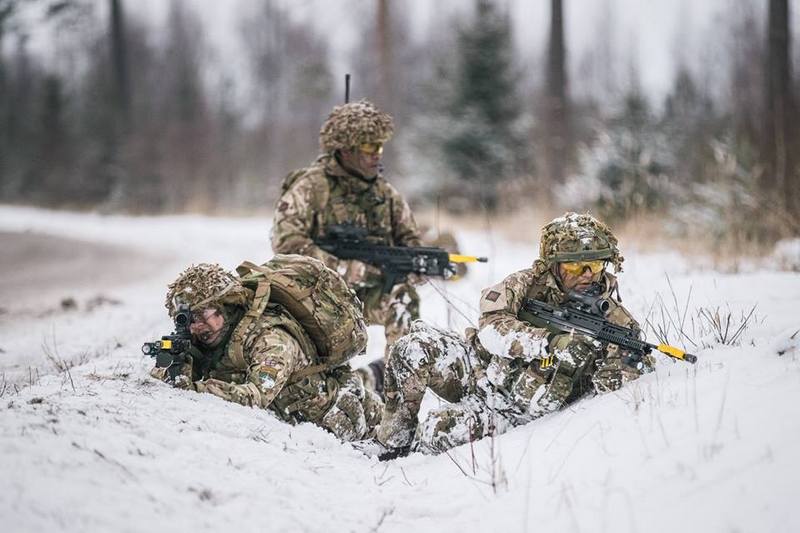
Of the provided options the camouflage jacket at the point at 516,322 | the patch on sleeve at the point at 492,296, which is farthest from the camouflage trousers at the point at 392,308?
the patch on sleeve at the point at 492,296

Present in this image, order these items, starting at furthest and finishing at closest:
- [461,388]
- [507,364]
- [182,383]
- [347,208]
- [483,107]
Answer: [483,107]
[347,208]
[461,388]
[507,364]
[182,383]

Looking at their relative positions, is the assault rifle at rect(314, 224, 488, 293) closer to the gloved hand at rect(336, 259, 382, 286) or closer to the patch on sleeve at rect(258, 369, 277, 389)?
the gloved hand at rect(336, 259, 382, 286)

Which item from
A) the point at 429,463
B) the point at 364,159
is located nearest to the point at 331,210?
the point at 364,159

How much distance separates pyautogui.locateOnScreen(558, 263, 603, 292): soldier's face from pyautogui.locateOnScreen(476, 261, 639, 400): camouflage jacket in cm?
7

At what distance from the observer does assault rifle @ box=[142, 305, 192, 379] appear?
124 inches

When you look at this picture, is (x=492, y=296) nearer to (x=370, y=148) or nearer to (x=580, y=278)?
(x=580, y=278)

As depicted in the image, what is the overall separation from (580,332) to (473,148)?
11.5 metres

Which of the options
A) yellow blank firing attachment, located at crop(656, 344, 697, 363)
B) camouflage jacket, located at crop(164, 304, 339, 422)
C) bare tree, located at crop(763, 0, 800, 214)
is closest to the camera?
yellow blank firing attachment, located at crop(656, 344, 697, 363)

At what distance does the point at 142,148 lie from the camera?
2464cm

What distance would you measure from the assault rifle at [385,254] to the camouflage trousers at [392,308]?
3.4 inches

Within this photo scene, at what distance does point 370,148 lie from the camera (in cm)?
528

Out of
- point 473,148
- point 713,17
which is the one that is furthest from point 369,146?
point 713,17

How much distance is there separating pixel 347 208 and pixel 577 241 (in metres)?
2.46

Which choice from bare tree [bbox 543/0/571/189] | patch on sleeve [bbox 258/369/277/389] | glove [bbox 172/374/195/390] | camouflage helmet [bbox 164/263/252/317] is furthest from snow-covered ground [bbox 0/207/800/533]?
bare tree [bbox 543/0/571/189]
